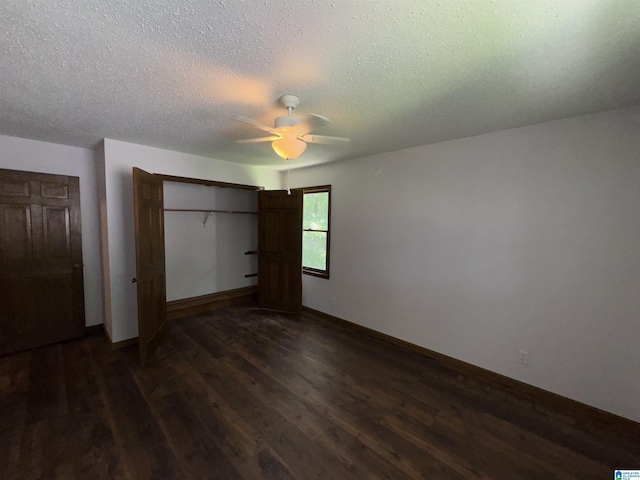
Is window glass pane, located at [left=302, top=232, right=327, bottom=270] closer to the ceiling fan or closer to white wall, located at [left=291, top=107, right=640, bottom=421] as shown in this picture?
white wall, located at [left=291, top=107, right=640, bottom=421]

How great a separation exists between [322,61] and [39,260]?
12.8ft

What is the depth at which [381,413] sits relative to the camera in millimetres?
2096

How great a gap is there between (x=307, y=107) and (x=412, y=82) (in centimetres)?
78

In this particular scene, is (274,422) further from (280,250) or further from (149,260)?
(280,250)

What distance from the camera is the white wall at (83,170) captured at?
9.43 feet

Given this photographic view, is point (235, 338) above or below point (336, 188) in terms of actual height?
below

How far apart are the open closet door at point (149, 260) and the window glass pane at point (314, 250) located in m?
2.17

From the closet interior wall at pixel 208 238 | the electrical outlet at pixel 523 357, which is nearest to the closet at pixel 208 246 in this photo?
the closet interior wall at pixel 208 238

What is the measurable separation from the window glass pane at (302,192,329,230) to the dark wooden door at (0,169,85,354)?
3.09 meters

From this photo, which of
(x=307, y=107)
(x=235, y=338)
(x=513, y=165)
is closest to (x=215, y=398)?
(x=235, y=338)

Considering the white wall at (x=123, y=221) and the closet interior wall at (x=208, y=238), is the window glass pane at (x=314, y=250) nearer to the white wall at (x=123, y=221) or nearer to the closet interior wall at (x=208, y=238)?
the closet interior wall at (x=208, y=238)

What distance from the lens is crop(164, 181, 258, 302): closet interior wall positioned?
4074mm

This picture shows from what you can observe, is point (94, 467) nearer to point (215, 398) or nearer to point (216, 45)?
point (215, 398)

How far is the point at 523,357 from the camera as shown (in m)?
2.40
